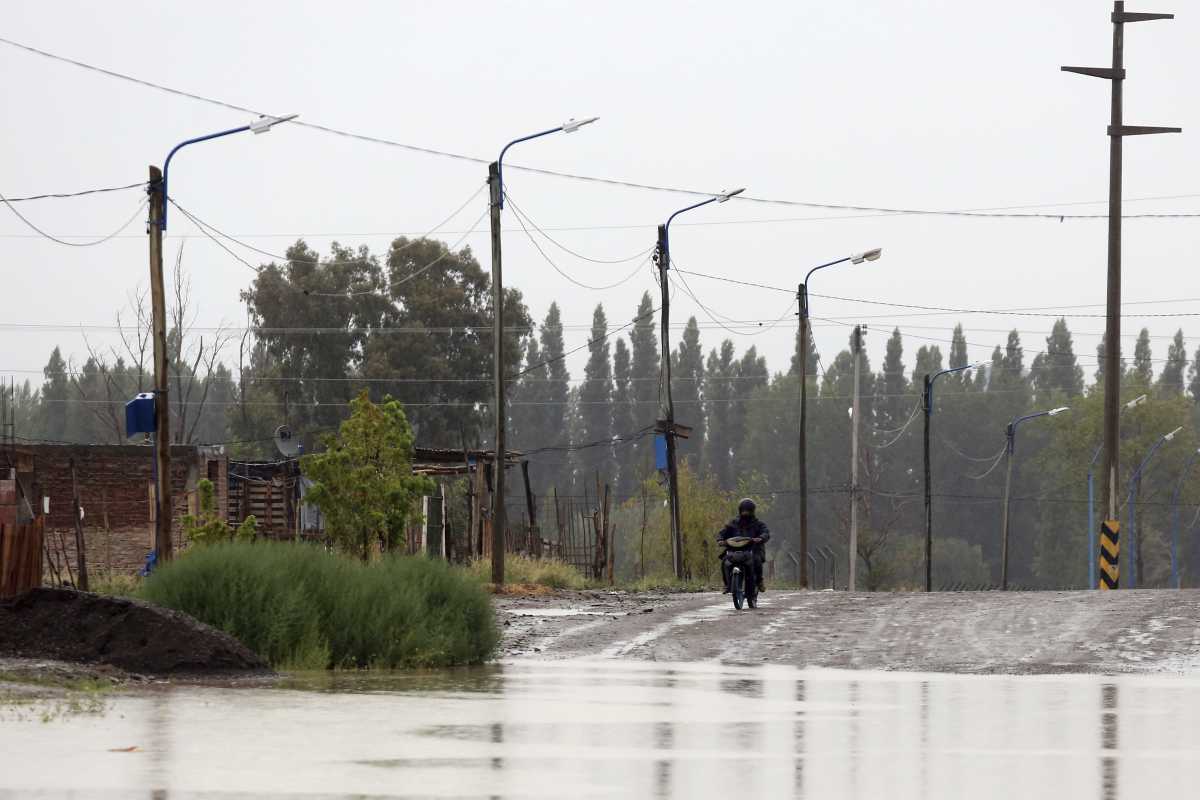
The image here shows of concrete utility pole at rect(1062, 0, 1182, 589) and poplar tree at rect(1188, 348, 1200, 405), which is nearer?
concrete utility pole at rect(1062, 0, 1182, 589)

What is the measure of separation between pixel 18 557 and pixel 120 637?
210 cm

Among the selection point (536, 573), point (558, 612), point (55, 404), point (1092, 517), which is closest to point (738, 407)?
point (55, 404)

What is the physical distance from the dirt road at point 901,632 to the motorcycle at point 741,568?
0.42 meters

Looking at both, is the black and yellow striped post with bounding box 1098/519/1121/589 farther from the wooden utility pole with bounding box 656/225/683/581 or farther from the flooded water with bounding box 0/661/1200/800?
the flooded water with bounding box 0/661/1200/800

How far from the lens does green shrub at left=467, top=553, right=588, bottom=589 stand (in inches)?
1580

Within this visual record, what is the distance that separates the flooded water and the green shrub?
75.9ft

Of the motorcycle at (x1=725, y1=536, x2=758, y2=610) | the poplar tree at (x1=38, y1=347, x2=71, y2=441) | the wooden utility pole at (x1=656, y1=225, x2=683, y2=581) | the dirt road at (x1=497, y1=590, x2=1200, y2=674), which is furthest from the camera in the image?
the poplar tree at (x1=38, y1=347, x2=71, y2=441)

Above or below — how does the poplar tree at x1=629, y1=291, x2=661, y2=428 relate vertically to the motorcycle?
above

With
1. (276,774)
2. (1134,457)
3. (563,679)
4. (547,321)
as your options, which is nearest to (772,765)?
(276,774)

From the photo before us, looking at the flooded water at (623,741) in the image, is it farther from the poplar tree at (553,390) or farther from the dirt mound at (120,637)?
the poplar tree at (553,390)

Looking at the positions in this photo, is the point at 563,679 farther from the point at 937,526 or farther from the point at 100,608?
Result: the point at 937,526

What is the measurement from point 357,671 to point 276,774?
28.5 ft

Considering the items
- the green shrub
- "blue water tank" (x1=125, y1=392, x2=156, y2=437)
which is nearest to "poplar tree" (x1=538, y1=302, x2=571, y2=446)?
the green shrub

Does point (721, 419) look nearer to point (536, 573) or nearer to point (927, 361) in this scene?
point (927, 361)
